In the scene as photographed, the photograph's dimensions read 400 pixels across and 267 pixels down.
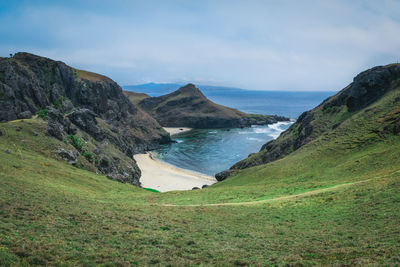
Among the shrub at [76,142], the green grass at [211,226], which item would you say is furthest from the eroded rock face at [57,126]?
the green grass at [211,226]

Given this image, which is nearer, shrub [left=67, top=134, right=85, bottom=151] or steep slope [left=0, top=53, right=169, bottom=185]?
shrub [left=67, top=134, right=85, bottom=151]

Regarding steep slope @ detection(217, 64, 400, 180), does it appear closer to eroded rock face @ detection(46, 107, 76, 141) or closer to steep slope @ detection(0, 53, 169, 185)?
steep slope @ detection(0, 53, 169, 185)

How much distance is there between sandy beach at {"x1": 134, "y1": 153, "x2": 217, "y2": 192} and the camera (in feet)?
289

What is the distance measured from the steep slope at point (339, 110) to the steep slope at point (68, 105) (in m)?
39.8

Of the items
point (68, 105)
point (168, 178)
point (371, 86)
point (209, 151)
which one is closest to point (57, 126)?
point (68, 105)

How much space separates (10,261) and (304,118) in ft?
310

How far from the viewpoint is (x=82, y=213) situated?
24.7m

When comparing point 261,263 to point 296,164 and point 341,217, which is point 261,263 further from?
point 296,164

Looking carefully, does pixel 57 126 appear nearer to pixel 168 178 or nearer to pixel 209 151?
pixel 168 178

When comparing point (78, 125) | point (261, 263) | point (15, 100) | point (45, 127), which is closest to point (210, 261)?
point (261, 263)

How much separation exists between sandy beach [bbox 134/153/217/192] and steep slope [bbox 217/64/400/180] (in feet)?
46.9

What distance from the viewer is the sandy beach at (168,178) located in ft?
289

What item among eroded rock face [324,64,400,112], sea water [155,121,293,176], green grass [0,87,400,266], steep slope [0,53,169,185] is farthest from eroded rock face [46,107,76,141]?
eroded rock face [324,64,400,112]

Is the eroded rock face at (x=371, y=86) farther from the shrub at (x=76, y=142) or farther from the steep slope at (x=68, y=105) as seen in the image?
the shrub at (x=76, y=142)
